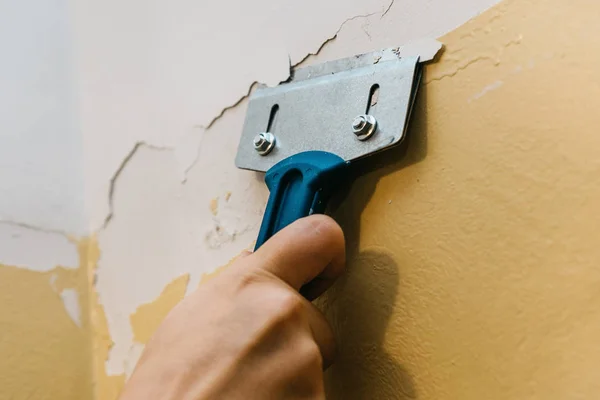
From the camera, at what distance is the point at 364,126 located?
49cm

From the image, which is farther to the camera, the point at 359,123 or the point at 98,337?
the point at 98,337

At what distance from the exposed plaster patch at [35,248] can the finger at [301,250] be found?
43cm

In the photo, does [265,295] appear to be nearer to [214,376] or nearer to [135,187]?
[214,376]

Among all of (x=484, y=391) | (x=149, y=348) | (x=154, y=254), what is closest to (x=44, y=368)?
(x=154, y=254)

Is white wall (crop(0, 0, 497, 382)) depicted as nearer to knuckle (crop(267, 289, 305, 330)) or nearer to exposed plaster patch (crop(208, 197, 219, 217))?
exposed plaster patch (crop(208, 197, 219, 217))

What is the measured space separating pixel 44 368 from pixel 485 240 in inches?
22.7

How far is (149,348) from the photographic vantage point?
16.4 inches

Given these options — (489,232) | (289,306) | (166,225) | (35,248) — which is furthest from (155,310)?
(489,232)

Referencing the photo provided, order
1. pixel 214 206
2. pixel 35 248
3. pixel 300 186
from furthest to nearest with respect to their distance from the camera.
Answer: pixel 35 248, pixel 214 206, pixel 300 186

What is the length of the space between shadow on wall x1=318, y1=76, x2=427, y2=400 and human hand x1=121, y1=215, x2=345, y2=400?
3 cm

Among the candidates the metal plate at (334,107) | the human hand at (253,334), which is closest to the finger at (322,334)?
→ the human hand at (253,334)

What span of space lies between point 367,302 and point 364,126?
0.15 m

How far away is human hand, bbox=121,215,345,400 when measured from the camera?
0.38 metres

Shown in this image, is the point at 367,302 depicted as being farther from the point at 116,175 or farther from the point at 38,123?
the point at 38,123
